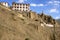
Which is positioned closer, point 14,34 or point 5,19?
point 14,34

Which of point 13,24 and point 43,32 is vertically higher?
point 13,24

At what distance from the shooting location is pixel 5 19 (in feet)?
133

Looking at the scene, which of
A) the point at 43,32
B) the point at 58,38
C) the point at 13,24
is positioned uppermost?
the point at 13,24

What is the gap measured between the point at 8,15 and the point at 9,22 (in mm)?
4009

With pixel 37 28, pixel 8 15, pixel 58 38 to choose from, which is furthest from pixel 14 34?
pixel 58 38

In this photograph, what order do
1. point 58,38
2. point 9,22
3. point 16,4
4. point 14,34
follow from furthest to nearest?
point 16,4
point 58,38
point 9,22
point 14,34

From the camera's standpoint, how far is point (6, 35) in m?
33.3

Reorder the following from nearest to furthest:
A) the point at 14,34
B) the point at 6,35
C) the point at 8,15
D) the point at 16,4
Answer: the point at 6,35
the point at 14,34
the point at 8,15
the point at 16,4

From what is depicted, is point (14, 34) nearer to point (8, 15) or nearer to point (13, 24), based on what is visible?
point (13, 24)

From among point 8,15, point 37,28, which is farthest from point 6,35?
point 37,28

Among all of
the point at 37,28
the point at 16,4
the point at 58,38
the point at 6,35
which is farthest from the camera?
the point at 16,4

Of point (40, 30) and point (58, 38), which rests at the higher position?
point (40, 30)

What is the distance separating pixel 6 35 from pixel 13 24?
7291 millimetres

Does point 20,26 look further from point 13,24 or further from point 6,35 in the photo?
point 6,35
